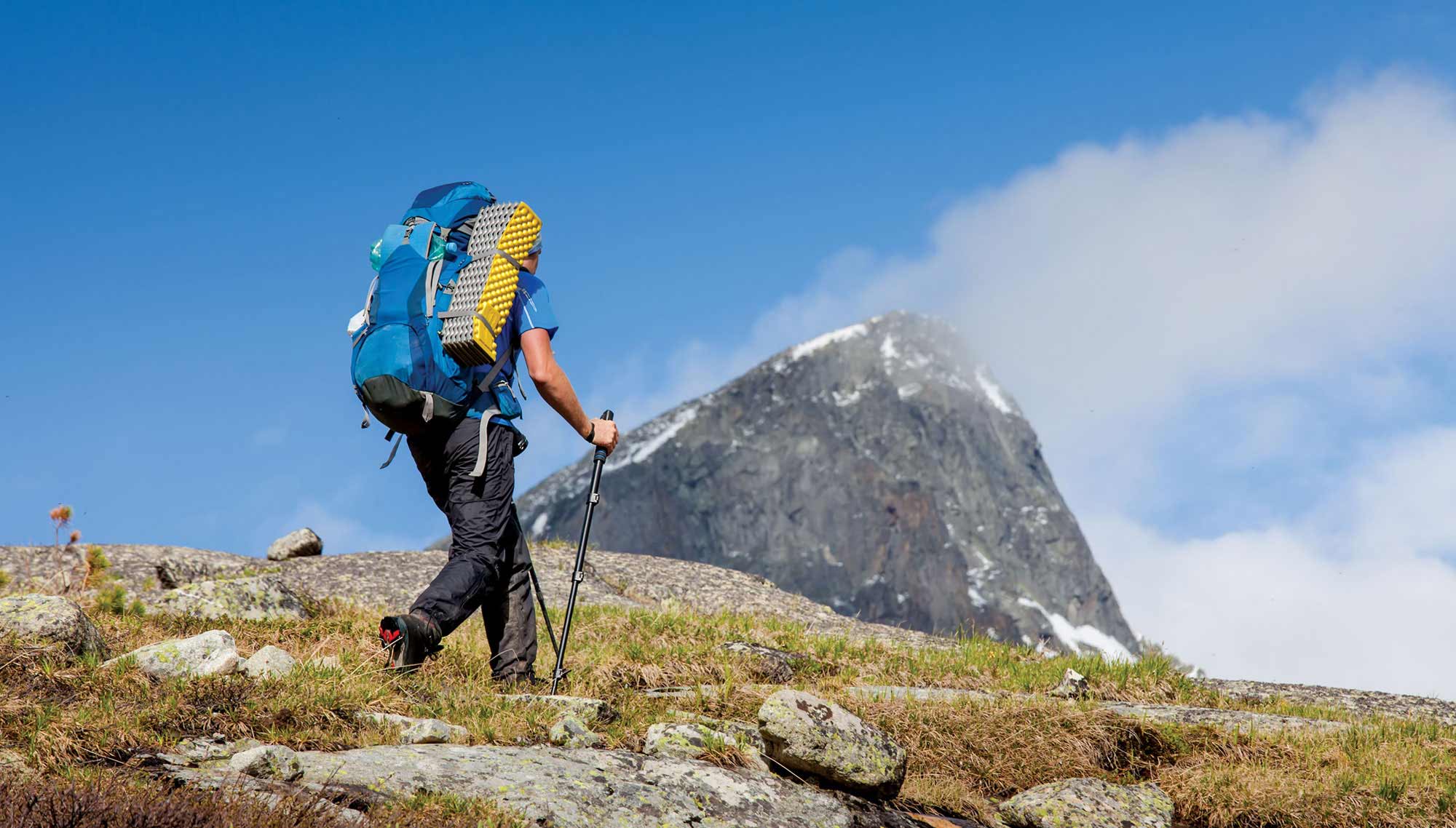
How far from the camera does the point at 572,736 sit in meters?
6.24

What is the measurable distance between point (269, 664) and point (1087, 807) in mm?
4691

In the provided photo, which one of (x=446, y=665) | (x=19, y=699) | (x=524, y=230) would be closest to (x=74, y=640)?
(x=19, y=699)

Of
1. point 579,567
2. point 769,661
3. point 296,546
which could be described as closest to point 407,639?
point 579,567

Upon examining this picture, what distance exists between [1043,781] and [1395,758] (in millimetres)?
2523

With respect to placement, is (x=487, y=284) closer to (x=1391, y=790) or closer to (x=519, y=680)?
(x=519, y=680)

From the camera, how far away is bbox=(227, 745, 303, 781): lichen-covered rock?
5.05 meters

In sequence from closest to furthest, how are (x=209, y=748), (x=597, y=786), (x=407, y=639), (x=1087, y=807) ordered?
1. (x=597, y=786)
2. (x=209, y=748)
3. (x=1087, y=807)
4. (x=407, y=639)

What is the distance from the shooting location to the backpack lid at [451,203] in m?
8.38

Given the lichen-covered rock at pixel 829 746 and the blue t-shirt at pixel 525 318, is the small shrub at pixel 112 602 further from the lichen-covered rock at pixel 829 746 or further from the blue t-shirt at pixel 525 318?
the lichen-covered rock at pixel 829 746

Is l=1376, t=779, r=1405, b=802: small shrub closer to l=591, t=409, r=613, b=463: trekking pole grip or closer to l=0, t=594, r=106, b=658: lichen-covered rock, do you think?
l=591, t=409, r=613, b=463: trekking pole grip

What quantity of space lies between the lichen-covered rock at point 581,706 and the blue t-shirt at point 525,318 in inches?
78.9

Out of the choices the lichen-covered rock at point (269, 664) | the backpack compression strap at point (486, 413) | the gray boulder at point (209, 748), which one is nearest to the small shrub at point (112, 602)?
the lichen-covered rock at point (269, 664)

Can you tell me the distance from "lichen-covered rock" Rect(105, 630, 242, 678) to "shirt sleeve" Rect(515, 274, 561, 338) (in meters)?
2.67

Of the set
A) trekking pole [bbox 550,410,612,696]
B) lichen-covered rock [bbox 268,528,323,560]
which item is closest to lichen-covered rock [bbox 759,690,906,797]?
trekking pole [bbox 550,410,612,696]
